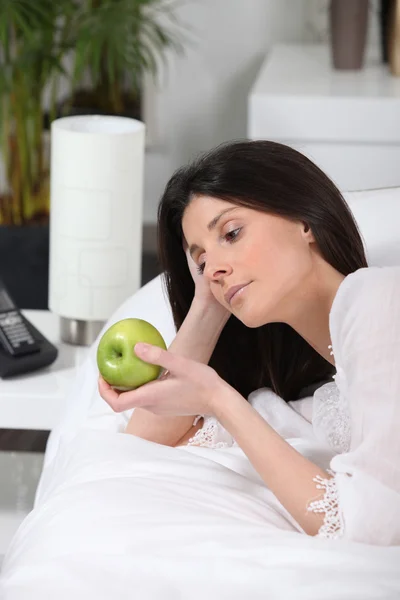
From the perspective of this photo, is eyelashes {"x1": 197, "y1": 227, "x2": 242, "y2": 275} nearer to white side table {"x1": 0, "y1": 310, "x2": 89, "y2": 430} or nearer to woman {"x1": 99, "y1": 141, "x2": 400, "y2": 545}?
woman {"x1": 99, "y1": 141, "x2": 400, "y2": 545}

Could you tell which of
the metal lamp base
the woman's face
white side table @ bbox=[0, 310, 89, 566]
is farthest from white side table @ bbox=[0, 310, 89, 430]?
the woman's face

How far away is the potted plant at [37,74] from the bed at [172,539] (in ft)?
5.42

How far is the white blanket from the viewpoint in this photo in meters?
1.15

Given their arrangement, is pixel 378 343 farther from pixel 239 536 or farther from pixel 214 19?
pixel 214 19

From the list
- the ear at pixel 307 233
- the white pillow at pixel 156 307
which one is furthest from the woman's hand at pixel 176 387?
the white pillow at pixel 156 307

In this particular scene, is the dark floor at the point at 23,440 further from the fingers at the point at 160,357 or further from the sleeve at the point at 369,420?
the sleeve at the point at 369,420

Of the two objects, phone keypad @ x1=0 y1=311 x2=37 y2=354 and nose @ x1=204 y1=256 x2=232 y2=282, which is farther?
phone keypad @ x1=0 y1=311 x2=37 y2=354

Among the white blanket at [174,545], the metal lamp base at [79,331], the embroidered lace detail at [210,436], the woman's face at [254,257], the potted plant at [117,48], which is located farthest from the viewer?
the potted plant at [117,48]

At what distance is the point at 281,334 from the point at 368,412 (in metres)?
0.44

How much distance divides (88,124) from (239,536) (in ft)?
3.57

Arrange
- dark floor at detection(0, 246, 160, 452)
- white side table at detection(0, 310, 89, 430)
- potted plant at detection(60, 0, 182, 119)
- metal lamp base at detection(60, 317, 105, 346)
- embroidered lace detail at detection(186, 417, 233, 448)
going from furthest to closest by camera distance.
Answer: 1. potted plant at detection(60, 0, 182, 119)
2. dark floor at detection(0, 246, 160, 452)
3. metal lamp base at detection(60, 317, 105, 346)
4. white side table at detection(0, 310, 89, 430)
5. embroidered lace detail at detection(186, 417, 233, 448)

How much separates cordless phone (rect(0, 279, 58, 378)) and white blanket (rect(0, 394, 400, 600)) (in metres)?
0.54

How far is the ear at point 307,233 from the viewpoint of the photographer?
141cm

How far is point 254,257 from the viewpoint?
4.51 feet
